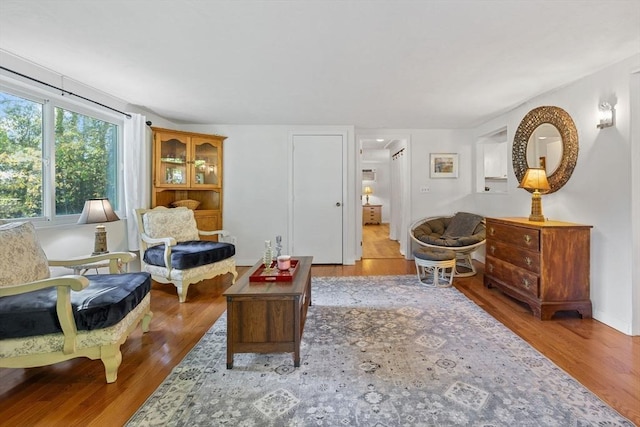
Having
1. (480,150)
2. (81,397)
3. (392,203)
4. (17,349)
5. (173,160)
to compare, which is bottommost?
(81,397)

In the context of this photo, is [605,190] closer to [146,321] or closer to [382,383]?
[382,383]

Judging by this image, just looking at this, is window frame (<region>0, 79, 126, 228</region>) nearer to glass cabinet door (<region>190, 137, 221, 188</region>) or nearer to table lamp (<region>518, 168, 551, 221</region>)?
glass cabinet door (<region>190, 137, 221, 188</region>)

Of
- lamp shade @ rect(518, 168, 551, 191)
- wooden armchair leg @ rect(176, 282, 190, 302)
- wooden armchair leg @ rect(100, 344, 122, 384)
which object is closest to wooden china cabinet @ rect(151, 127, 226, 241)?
wooden armchair leg @ rect(176, 282, 190, 302)

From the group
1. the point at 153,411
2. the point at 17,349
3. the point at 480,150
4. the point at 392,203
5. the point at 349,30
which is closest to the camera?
the point at 153,411

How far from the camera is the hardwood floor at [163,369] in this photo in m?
1.47

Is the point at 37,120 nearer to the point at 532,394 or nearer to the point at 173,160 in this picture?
the point at 173,160

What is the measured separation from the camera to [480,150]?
4.66 metres

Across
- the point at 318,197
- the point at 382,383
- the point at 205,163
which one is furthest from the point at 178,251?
the point at 382,383

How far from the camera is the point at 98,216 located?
2.59 metres

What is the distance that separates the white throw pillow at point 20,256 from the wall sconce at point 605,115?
4.42 metres

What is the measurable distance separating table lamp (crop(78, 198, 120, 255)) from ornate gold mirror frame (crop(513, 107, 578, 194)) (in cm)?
433

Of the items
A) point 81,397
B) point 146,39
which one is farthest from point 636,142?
point 81,397

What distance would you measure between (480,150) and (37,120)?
216 inches

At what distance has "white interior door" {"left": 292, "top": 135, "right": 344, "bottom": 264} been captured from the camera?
4.53 meters
